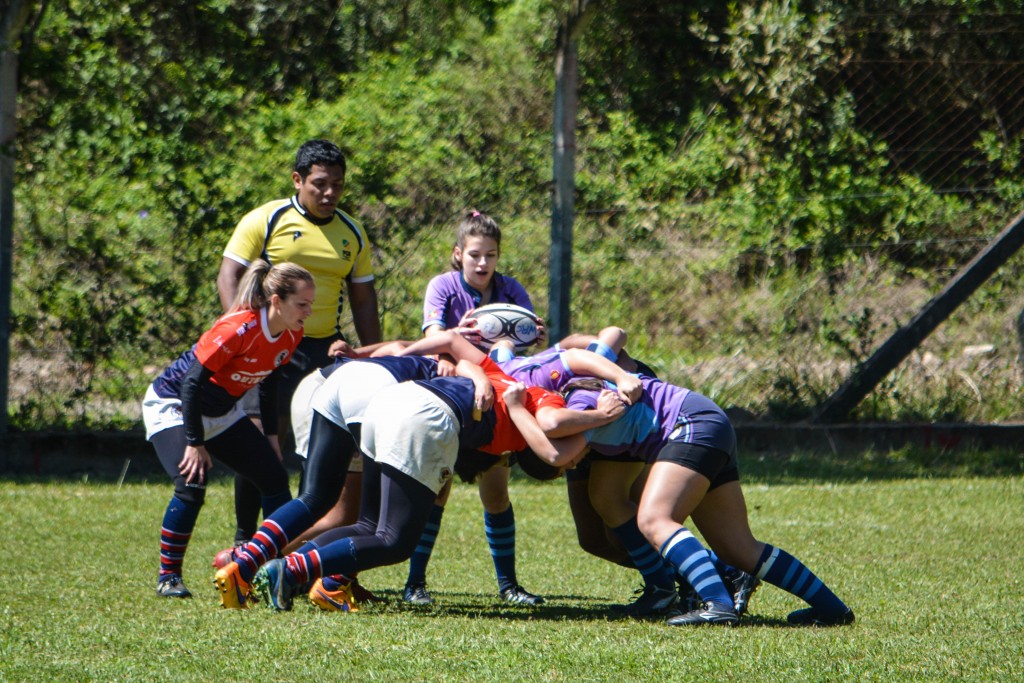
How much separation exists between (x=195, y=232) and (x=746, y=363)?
4509mm

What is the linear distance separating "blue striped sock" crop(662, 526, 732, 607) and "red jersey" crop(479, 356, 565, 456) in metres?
0.72

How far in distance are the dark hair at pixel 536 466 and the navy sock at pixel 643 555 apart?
1.40 ft

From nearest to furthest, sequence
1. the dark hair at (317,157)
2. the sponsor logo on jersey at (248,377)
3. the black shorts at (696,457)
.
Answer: the black shorts at (696,457) < the sponsor logo on jersey at (248,377) < the dark hair at (317,157)

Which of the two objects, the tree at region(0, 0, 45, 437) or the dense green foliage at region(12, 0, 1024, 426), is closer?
the tree at region(0, 0, 45, 437)

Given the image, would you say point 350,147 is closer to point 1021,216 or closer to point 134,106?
point 134,106

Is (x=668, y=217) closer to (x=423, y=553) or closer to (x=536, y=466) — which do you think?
(x=423, y=553)

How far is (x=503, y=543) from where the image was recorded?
5867mm

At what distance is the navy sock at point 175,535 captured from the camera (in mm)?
5742

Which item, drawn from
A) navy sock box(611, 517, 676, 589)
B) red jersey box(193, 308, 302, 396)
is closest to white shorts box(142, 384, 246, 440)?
red jersey box(193, 308, 302, 396)

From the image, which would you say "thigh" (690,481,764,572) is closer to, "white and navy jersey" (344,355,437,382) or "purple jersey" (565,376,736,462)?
"purple jersey" (565,376,736,462)

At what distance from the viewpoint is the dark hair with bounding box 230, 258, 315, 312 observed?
556 centimetres

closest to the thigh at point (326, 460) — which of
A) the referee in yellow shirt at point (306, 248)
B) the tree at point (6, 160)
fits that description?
the referee in yellow shirt at point (306, 248)

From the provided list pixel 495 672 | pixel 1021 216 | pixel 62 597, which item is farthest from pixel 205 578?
pixel 1021 216

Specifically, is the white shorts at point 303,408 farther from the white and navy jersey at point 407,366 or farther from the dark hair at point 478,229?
the dark hair at point 478,229
